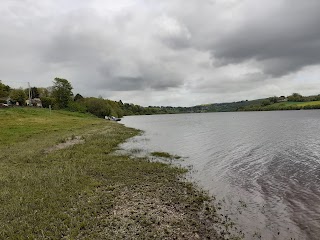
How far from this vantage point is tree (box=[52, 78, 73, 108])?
14662cm

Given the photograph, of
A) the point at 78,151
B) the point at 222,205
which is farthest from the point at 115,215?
the point at 78,151

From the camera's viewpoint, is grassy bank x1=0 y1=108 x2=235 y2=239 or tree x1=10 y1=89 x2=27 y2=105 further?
tree x1=10 y1=89 x2=27 y2=105

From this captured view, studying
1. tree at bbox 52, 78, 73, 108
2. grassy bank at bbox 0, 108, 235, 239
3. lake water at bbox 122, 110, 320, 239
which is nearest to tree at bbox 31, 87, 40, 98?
tree at bbox 52, 78, 73, 108

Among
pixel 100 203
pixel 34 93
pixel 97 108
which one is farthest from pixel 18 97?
pixel 100 203

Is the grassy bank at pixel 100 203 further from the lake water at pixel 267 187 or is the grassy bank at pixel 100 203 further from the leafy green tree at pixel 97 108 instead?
the leafy green tree at pixel 97 108

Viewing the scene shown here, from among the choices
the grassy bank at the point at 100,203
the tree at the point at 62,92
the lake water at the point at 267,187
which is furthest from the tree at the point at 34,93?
the lake water at the point at 267,187

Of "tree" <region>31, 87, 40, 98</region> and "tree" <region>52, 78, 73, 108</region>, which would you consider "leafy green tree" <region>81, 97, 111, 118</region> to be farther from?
"tree" <region>31, 87, 40, 98</region>

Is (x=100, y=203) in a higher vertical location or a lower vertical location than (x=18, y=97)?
lower

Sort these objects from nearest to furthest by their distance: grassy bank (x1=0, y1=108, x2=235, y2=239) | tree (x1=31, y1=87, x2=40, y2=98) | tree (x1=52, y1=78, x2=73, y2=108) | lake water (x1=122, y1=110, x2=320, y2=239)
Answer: grassy bank (x1=0, y1=108, x2=235, y2=239)
lake water (x1=122, y1=110, x2=320, y2=239)
tree (x1=52, y1=78, x2=73, y2=108)
tree (x1=31, y1=87, x2=40, y2=98)

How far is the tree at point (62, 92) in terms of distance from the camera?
481 feet

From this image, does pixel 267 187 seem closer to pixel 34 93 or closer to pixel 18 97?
pixel 18 97

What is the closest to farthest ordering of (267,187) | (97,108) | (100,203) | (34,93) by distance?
(100,203)
(267,187)
(97,108)
(34,93)

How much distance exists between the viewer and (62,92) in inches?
5792

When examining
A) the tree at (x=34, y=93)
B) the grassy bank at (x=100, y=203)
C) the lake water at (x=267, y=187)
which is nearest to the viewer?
the grassy bank at (x=100, y=203)
